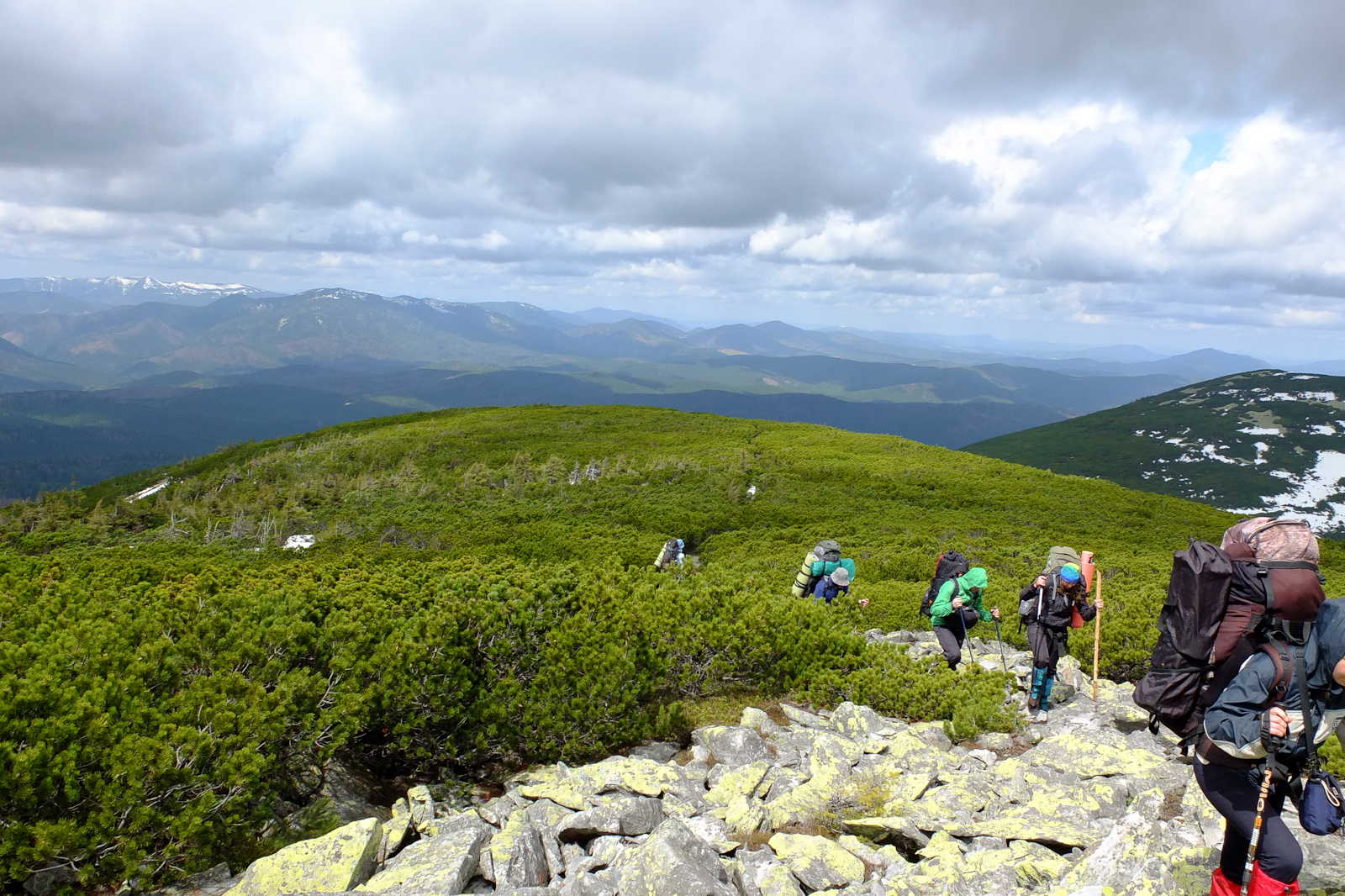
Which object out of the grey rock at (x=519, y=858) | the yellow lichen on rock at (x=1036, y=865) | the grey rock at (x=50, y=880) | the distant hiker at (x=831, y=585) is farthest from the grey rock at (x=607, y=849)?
the distant hiker at (x=831, y=585)

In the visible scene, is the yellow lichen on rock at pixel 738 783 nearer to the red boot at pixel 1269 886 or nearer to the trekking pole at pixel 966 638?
the red boot at pixel 1269 886

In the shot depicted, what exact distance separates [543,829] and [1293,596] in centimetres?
618

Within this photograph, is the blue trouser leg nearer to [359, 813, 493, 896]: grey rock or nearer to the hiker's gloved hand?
the hiker's gloved hand

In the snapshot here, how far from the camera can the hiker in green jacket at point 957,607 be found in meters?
10.8

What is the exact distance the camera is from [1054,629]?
378 inches

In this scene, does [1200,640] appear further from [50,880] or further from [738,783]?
[50,880]

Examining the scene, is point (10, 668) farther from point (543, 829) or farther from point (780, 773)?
point (780, 773)

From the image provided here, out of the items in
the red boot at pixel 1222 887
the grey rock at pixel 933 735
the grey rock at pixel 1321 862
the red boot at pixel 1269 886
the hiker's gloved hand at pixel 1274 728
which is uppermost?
the hiker's gloved hand at pixel 1274 728

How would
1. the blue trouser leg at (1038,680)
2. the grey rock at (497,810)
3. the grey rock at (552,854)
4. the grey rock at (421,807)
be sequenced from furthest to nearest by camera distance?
the blue trouser leg at (1038,680)
the grey rock at (497,810)
the grey rock at (421,807)
the grey rock at (552,854)

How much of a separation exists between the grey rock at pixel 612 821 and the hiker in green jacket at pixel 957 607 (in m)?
6.44

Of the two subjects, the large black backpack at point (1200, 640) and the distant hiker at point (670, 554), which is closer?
the large black backpack at point (1200, 640)

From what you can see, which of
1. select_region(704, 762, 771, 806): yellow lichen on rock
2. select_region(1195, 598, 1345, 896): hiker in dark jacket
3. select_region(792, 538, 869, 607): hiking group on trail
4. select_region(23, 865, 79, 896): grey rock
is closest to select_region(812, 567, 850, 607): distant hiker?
select_region(792, 538, 869, 607): hiking group on trail

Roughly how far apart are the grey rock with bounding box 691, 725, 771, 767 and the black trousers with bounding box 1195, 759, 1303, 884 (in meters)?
4.45

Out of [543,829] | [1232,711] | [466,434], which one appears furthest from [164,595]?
[466,434]
